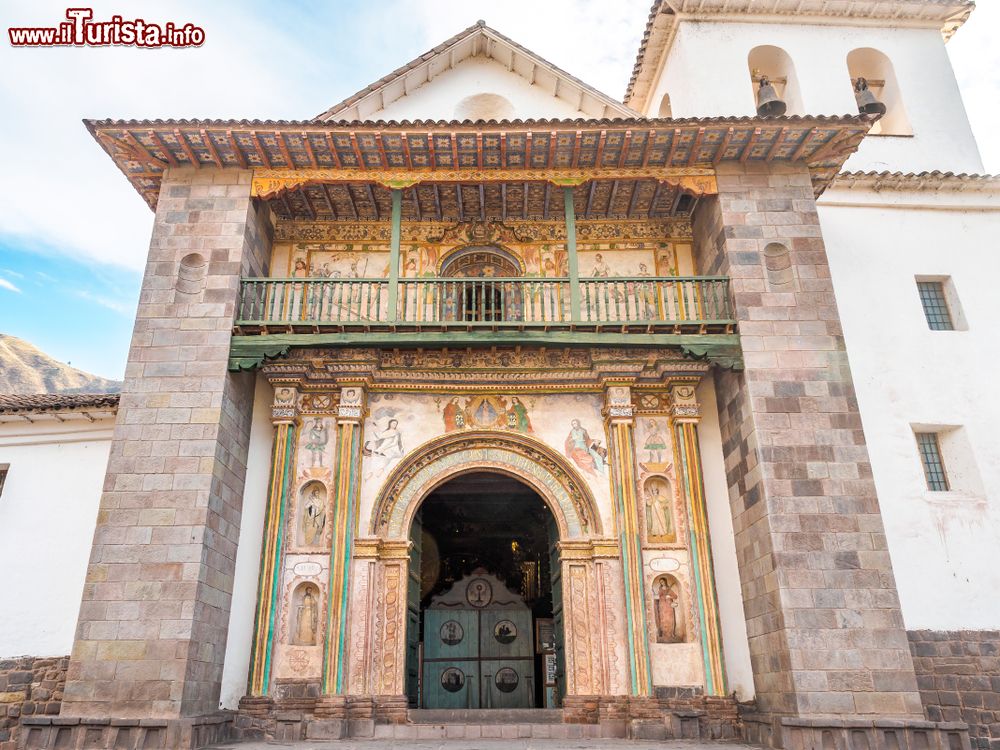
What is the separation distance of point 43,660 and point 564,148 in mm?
9771

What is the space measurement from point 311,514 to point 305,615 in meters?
1.33

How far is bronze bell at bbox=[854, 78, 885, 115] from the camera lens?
1376 centimetres

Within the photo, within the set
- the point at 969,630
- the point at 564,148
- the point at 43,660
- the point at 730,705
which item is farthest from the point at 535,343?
the point at 43,660

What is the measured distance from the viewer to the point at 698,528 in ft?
34.8

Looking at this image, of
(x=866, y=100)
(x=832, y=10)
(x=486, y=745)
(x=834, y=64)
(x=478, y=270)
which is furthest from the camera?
(x=832, y=10)

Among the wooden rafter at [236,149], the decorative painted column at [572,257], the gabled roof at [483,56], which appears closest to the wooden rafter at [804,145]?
the gabled roof at [483,56]

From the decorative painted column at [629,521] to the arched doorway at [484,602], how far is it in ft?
3.99

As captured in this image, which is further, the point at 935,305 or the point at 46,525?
the point at 935,305

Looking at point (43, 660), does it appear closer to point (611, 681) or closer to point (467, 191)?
point (611, 681)

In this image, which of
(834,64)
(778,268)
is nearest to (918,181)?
(834,64)

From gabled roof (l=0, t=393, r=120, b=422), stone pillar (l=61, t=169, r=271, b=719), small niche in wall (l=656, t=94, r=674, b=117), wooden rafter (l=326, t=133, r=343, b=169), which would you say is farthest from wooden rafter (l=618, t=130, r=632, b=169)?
gabled roof (l=0, t=393, r=120, b=422)

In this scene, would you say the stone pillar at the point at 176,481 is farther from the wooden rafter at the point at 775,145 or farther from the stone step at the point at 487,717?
the wooden rafter at the point at 775,145

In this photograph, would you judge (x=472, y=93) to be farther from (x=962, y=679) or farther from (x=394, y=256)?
(x=962, y=679)

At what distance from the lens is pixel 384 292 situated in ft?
39.8
